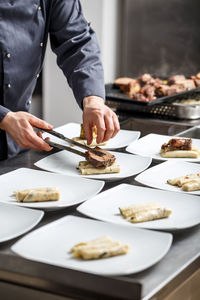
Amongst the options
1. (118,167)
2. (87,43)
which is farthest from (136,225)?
(87,43)

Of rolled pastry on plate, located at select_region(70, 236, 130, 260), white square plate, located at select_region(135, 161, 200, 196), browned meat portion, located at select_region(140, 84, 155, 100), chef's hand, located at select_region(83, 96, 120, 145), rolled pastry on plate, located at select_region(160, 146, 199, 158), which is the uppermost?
chef's hand, located at select_region(83, 96, 120, 145)

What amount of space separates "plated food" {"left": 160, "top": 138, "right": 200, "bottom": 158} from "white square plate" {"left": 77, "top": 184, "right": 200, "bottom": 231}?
17.4 inches

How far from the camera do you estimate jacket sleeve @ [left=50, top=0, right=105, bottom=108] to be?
2.34 m

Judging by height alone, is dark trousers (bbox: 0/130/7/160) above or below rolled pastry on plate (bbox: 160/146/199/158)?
below

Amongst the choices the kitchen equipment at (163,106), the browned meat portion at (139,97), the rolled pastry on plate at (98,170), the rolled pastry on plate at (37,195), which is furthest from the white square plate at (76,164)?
Result: the browned meat portion at (139,97)

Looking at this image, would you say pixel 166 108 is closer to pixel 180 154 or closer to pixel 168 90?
pixel 168 90

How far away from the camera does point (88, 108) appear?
2084 millimetres

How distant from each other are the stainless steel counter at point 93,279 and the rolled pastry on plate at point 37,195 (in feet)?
0.85

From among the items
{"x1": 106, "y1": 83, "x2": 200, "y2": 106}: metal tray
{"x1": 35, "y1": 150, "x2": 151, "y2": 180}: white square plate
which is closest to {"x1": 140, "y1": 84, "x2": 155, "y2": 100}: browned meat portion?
{"x1": 106, "y1": 83, "x2": 200, "y2": 106}: metal tray

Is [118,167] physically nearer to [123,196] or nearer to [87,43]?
[123,196]

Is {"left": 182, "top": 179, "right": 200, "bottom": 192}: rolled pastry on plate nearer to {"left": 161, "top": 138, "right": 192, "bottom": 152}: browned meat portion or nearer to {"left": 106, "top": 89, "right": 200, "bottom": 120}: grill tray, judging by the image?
{"left": 161, "top": 138, "right": 192, "bottom": 152}: browned meat portion

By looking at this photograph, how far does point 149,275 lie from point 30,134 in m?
0.77

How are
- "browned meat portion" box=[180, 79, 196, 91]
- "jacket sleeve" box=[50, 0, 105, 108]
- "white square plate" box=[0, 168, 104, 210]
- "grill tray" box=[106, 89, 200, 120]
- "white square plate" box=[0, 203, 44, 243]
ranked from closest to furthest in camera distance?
"white square plate" box=[0, 203, 44, 243] < "white square plate" box=[0, 168, 104, 210] < "jacket sleeve" box=[50, 0, 105, 108] < "grill tray" box=[106, 89, 200, 120] < "browned meat portion" box=[180, 79, 196, 91]

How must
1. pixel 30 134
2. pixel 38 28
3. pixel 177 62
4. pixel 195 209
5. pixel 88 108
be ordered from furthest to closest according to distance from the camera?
pixel 177 62, pixel 38 28, pixel 88 108, pixel 30 134, pixel 195 209
